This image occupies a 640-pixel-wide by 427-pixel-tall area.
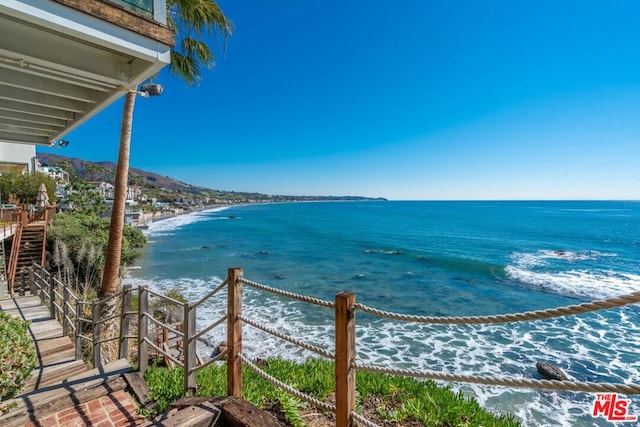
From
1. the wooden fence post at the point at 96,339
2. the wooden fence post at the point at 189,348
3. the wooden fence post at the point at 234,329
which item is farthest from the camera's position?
the wooden fence post at the point at 96,339

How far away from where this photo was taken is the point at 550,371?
28.9 ft

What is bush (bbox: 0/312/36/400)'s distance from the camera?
2.50m

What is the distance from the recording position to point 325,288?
1778 centimetres

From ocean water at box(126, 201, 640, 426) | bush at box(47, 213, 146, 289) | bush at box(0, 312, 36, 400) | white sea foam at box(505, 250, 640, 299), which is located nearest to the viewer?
bush at box(0, 312, 36, 400)

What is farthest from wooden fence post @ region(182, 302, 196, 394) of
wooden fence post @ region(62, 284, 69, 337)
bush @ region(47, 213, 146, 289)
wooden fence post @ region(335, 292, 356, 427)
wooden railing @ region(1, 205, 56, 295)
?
bush @ region(47, 213, 146, 289)

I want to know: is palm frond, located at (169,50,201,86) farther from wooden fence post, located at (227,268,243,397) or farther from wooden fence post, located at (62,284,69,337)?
wooden fence post, located at (227,268,243,397)

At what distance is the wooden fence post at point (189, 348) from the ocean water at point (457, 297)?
22.8 feet

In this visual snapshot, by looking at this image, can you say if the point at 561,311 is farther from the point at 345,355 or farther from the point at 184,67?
the point at 184,67

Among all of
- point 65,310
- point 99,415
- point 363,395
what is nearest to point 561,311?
point 363,395

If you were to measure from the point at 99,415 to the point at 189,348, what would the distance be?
40.6 inches

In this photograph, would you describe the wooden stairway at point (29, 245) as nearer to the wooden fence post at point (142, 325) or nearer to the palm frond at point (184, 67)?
the palm frond at point (184, 67)

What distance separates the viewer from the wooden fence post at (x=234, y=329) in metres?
2.88

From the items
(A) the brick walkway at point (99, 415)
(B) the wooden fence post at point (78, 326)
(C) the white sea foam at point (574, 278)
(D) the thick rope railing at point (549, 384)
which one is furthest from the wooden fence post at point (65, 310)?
(C) the white sea foam at point (574, 278)

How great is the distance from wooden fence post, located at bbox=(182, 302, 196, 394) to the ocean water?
6.94 metres
